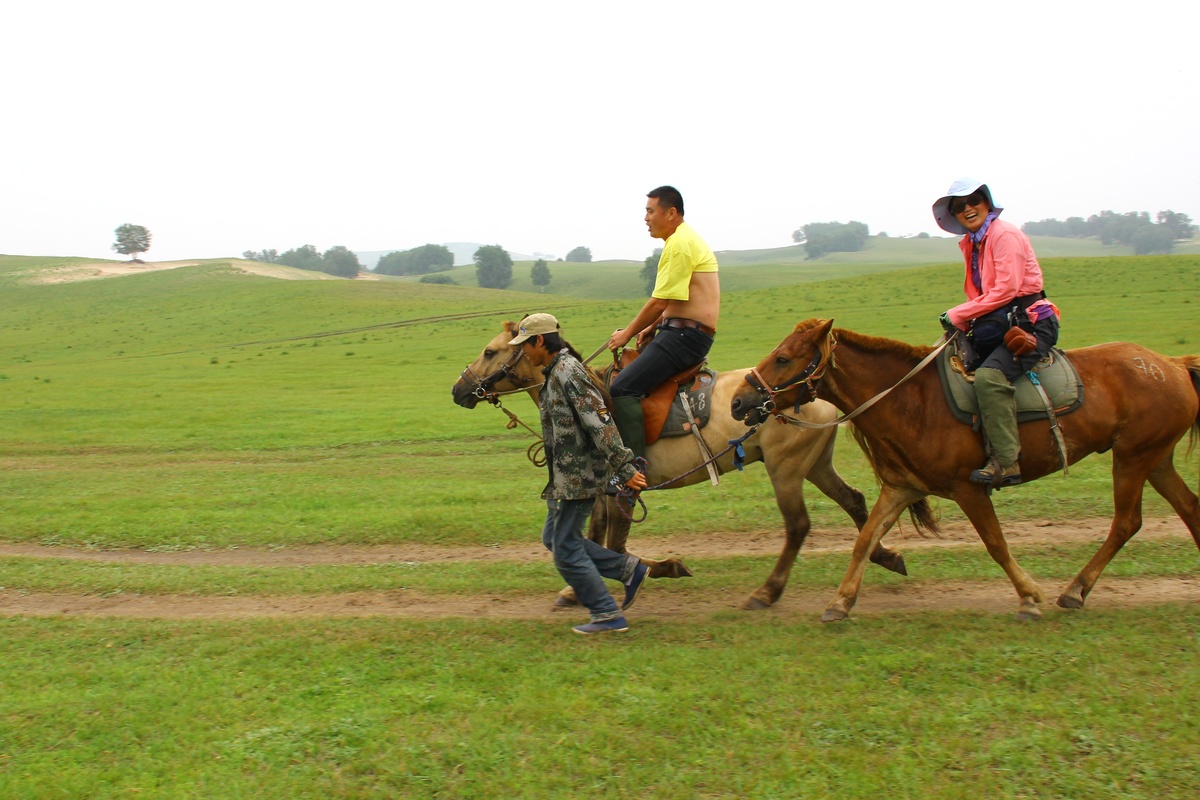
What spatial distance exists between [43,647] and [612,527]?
14.9ft

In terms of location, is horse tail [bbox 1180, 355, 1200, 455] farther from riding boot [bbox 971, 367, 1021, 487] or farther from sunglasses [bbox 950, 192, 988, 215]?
sunglasses [bbox 950, 192, 988, 215]

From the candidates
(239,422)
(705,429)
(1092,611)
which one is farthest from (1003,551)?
(239,422)

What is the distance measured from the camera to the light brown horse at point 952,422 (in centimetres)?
674

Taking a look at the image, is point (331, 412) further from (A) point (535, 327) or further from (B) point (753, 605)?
(B) point (753, 605)

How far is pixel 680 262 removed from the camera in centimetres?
715

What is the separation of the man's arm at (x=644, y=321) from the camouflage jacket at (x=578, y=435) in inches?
30.5

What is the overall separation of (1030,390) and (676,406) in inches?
107

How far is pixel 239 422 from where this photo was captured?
21219mm

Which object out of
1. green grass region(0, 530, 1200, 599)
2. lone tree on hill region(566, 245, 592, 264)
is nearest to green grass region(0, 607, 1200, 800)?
green grass region(0, 530, 1200, 599)

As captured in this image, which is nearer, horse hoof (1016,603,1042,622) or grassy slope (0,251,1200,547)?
horse hoof (1016,603,1042,622)

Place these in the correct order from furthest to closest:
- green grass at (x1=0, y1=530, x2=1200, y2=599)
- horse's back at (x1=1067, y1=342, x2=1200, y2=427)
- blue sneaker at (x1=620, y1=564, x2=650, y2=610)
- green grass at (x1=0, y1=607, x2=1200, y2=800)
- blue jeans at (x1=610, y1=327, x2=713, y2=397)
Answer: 1. green grass at (x1=0, y1=530, x2=1200, y2=599)
2. blue jeans at (x1=610, y1=327, x2=713, y2=397)
3. blue sneaker at (x1=620, y1=564, x2=650, y2=610)
4. horse's back at (x1=1067, y1=342, x2=1200, y2=427)
5. green grass at (x1=0, y1=607, x2=1200, y2=800)

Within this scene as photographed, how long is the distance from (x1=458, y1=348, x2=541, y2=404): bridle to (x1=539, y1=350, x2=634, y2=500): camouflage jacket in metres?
1.18

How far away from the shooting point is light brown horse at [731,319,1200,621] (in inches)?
265

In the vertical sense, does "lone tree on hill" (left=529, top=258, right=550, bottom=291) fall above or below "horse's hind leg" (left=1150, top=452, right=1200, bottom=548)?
above
